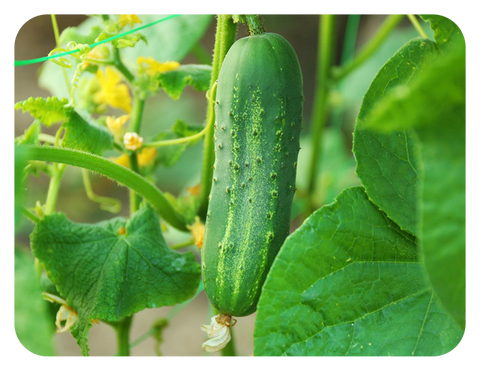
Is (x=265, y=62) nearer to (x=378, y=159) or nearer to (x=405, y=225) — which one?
(x=378, y=159)

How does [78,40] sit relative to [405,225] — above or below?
below

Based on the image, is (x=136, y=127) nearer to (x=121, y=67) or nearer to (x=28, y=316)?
(x=121, y=67)

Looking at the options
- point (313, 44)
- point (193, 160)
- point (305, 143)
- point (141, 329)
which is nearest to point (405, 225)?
point (305, 143)

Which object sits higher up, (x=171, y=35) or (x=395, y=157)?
(x=395, y=157)

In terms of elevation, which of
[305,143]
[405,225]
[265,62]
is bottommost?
[305,143]

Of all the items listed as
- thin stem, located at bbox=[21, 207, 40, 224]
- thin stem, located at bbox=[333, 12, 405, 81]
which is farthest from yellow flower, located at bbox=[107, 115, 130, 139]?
thin stem, located at bbox=[333, 12, 405, 81]

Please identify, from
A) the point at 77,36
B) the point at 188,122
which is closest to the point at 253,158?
the point at 77,36
